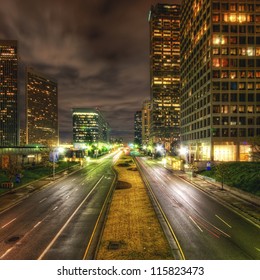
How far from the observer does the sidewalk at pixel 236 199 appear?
29.9m

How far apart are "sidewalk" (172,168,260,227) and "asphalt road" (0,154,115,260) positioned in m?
17.0

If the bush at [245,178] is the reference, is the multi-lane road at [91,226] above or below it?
below

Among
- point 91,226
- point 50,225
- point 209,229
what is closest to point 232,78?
point 209,229

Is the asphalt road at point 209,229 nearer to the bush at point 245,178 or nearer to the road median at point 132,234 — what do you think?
the road median at point 132,234

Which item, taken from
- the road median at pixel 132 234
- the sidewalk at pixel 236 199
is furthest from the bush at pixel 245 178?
the road median at pixel 132 234

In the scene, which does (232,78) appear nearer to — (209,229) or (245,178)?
(245,178)

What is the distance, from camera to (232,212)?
30469 millimetres

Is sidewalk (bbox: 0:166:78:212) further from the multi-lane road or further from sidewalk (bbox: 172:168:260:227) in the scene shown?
sidewalk (bbox: 172:168:260:227)

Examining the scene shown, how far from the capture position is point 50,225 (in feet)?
83.8

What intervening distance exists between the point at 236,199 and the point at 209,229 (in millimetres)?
15434

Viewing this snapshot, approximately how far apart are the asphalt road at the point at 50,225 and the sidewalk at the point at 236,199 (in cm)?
1699

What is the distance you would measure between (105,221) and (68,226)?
3.72 meters

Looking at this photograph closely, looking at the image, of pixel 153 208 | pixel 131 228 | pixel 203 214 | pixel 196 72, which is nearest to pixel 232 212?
pixel 203 214

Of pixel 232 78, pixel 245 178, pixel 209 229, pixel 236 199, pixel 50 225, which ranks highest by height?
pixel 232 78
